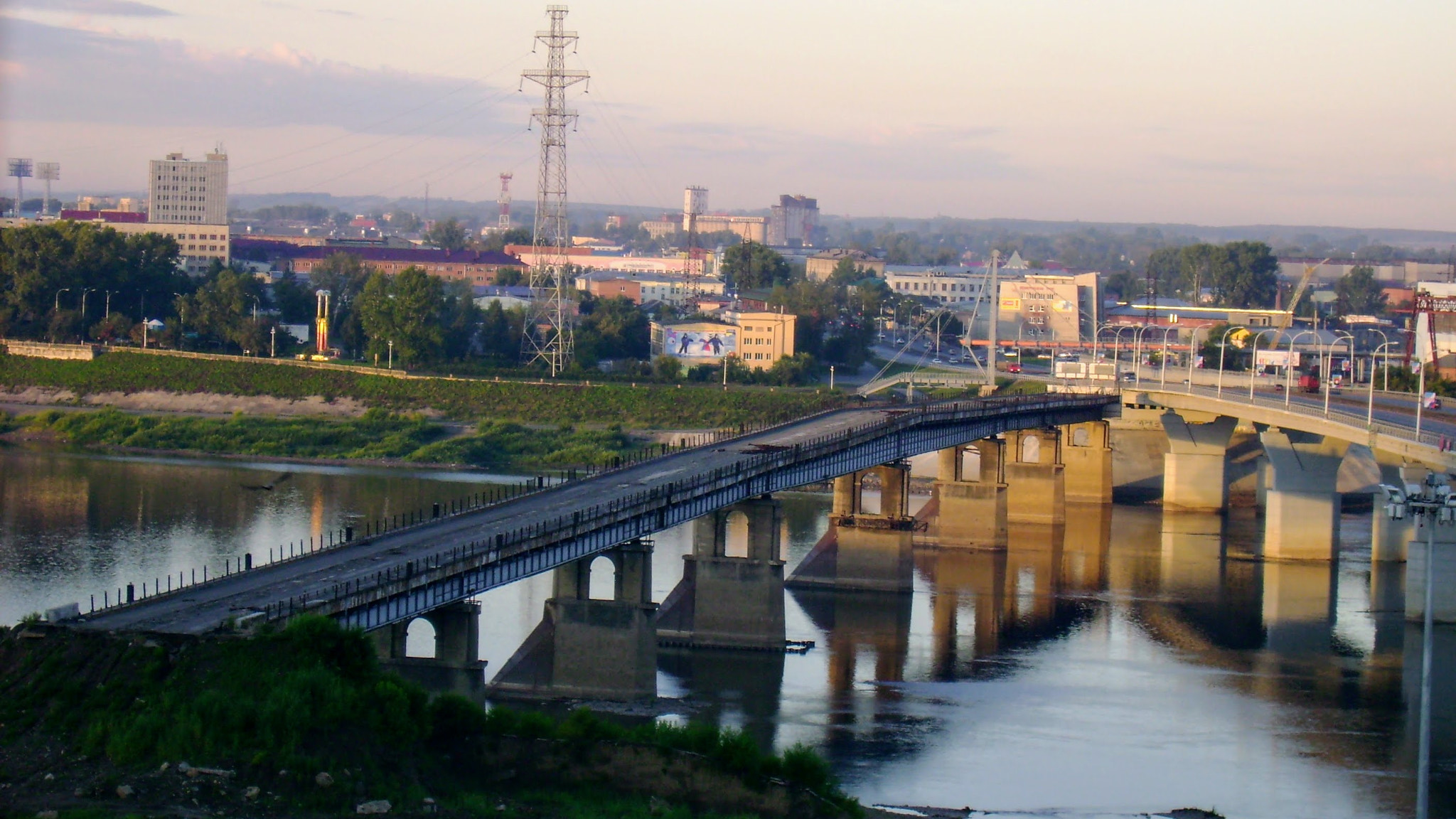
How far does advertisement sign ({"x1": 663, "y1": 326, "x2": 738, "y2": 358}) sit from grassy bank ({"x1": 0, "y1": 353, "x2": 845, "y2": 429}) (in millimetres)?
9912

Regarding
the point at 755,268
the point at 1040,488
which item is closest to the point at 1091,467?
the point at 1040,488

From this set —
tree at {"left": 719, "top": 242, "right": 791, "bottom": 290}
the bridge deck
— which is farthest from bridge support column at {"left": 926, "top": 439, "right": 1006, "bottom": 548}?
tree at {"left": 719, "top": 242, "right": 791, "bottom": 290}

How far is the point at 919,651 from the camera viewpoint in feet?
153

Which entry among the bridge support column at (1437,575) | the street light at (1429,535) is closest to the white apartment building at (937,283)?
the bridge support column at (1437,575)

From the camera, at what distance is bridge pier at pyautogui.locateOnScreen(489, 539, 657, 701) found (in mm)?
38031

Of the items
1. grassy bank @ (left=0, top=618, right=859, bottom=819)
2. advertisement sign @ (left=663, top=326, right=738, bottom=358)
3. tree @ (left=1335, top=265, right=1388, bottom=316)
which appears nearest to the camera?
grassy bank @ (left=0, top=618, right=859, bottom=819)

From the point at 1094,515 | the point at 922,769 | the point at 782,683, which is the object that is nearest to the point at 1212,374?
the point at 1094,515

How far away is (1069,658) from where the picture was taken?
4641 centimetres

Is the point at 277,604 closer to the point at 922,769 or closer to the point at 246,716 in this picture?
the point at 246,716

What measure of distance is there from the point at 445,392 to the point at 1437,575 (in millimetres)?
54436

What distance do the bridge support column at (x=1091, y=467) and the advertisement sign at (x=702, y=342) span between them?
27.4 m

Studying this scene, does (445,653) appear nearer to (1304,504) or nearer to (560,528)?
(560,528)

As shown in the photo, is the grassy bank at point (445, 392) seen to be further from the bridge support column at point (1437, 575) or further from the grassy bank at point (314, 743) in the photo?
the grassy bank at point (314, 743)

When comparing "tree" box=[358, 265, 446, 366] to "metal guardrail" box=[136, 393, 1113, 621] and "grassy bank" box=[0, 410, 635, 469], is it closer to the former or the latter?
"grassy bank" box=[0, 410, 635, 469]
